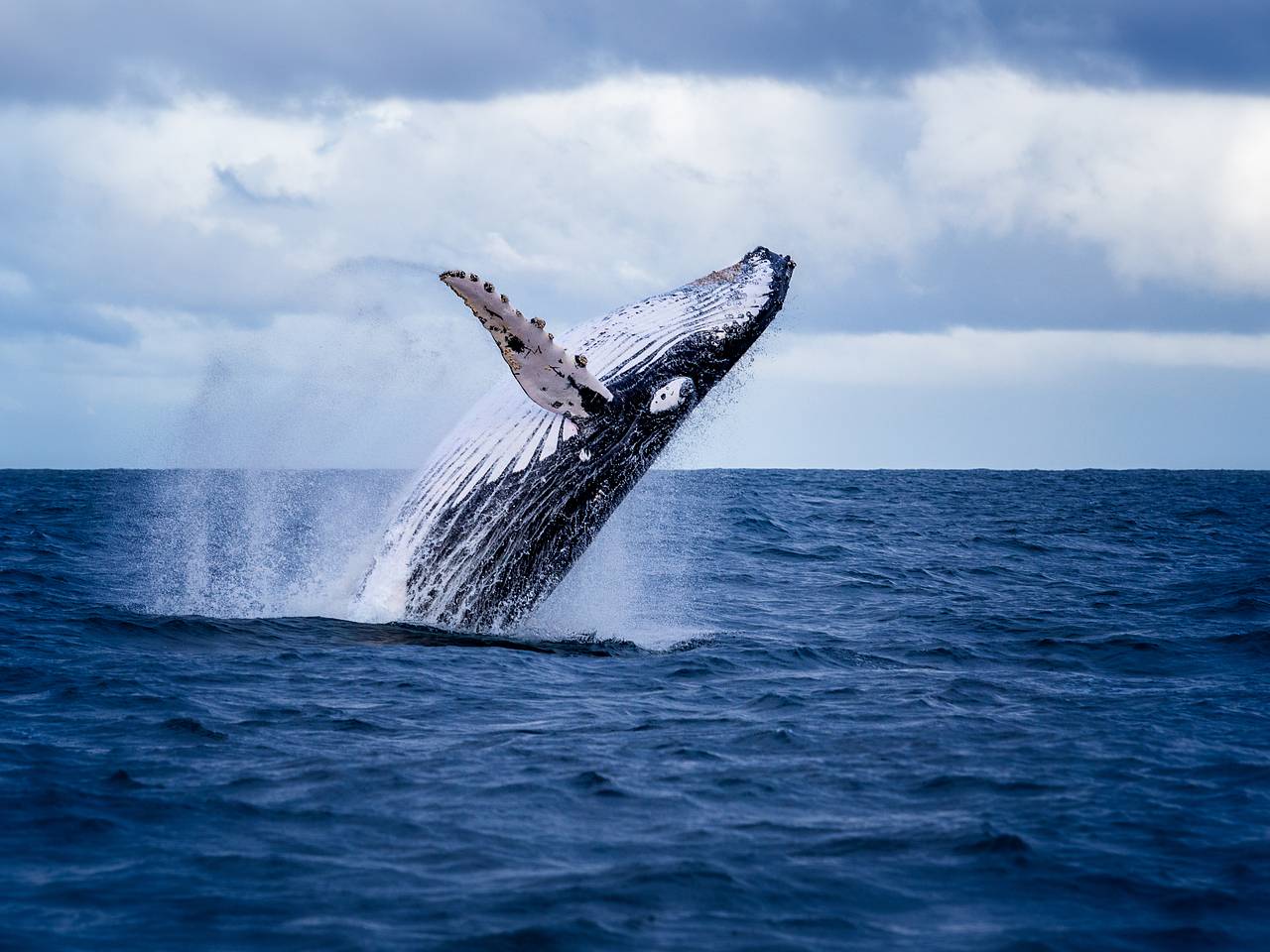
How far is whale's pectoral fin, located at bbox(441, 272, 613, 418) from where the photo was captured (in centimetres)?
980

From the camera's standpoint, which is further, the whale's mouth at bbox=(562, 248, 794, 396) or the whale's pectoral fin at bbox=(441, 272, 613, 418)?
the whale's mouth at bbox=(562, 248, 794, 396)

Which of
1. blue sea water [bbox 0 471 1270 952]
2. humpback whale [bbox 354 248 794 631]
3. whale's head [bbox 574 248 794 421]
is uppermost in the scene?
whale's head [bbox 574 248 794 421]

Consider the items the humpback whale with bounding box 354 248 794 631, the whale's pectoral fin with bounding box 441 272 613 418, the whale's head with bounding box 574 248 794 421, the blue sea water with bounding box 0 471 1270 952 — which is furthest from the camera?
the whale's head with bounding box 574 248 794 421

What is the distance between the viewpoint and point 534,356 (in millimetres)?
10234

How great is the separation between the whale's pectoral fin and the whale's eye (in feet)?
2.13

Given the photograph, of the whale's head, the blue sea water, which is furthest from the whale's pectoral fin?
the blue sea water

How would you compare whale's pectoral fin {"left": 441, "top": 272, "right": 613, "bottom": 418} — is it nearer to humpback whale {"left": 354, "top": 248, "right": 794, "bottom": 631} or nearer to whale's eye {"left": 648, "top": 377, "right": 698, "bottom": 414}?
humpback whale {"left": 354, "top": 248, "right": 794, "bottom": 631}

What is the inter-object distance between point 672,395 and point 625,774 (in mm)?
4841

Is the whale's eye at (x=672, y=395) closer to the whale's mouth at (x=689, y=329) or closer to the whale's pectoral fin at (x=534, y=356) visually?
the whale's mouth at (x=689, y=329)

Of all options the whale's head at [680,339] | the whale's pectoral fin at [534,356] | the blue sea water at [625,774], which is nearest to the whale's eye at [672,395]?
the whale's head at [680,339]

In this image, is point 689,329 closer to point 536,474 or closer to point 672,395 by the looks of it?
point 672,395

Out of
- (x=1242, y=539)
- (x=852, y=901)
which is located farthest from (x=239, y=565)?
(x=1242, y=539)

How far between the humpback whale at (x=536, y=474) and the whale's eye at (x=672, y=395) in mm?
12

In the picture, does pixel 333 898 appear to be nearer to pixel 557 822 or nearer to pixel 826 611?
pixel 557 822
